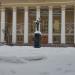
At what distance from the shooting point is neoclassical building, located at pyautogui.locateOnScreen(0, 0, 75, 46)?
5053cm

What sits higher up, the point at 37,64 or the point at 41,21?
the point at 41,21

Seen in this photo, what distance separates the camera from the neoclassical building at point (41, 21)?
5053 centimetres

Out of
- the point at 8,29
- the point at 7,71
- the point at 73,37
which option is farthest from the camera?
the point at 8,29

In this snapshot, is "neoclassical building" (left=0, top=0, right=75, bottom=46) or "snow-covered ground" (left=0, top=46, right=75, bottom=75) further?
Result: "neoclassical building" (left=0, top=0, right=75, bottom=46)

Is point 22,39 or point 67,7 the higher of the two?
point 67,7

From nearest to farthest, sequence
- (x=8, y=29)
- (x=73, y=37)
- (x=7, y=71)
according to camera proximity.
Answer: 1. (x=7, y=71)
2. (x=73, y=37)
3. (x=8, y=29)

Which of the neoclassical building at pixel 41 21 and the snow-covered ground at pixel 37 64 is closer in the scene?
the snow-covered ground at pixel 37 64

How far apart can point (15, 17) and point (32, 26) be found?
113 inches

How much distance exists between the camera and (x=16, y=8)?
51812mm

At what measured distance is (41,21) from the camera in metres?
50.9

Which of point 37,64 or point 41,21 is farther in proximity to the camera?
point 41,21

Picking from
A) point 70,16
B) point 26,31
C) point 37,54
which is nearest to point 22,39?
point 26,31

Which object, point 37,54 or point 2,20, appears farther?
point 2,20

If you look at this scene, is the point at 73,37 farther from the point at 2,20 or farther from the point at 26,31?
the point at 2,20
